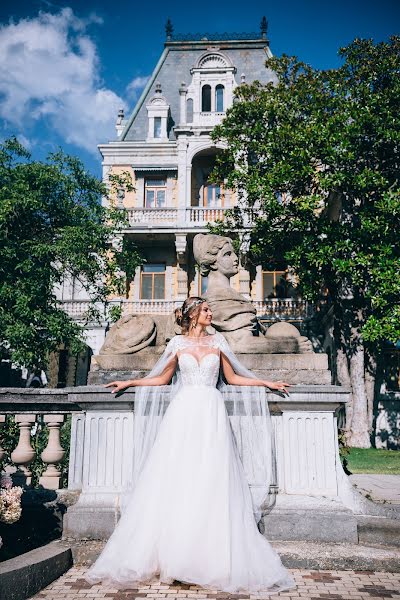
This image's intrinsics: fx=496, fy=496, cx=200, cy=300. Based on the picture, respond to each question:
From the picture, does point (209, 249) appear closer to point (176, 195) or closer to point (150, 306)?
point (150, 306)

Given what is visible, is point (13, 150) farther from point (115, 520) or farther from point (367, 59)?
point (115, 520)

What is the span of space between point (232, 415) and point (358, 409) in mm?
12660

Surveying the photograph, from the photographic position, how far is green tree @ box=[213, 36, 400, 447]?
14.0 m

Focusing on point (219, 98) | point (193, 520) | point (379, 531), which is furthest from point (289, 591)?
point (219, 98)

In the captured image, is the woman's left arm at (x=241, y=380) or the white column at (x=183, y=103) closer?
the woman's left arm at (x=241, y=380)

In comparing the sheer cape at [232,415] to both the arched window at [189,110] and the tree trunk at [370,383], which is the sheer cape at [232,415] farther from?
the arched window at [189,110]

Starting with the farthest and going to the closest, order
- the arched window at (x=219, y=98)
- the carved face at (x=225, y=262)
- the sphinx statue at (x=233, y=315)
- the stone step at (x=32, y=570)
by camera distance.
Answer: the arched window at (x=219, y=98) < the carved face at (x=225, y=262) < the sphinx statue at (x=233, y=315) < the stone step at (x=32, y=570)

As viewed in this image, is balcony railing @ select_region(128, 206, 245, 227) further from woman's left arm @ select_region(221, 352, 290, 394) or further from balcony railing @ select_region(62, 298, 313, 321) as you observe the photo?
woman's left arm @ select_region(221, 352, 290, 394)

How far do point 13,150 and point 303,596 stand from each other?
16.7 metres

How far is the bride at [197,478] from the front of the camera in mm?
3467

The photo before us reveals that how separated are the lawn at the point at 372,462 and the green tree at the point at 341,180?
2.86 feet

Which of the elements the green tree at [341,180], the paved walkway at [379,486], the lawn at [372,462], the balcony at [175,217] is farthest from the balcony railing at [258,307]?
the paved walkway at [379,486]

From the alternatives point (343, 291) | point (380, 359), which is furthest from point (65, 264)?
point (380, 359)

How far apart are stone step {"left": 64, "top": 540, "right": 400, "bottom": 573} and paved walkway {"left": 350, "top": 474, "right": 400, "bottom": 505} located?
2.72 metres
